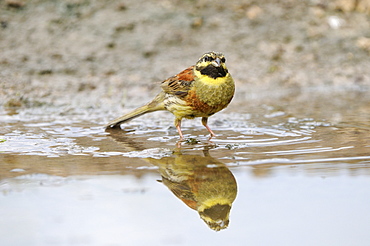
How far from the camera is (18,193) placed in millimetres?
3527

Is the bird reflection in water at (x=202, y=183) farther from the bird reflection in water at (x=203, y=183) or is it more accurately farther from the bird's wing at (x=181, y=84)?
the bird's wing at (x=181, y=84)

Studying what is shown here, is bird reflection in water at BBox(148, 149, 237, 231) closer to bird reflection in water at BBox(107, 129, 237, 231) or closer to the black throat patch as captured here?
bird reflection in water at BBox(107, 129, 237, 231)

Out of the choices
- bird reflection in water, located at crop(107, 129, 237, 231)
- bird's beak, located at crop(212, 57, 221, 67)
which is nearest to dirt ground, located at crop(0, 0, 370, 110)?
bird's beak, located at crop(212, 57, 221, 67)

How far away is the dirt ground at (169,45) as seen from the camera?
31.3 ft

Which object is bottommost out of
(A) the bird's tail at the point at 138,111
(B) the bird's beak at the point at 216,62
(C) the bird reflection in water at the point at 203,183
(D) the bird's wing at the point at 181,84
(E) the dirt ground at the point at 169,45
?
(C) the bird reflection in water at the point at 203,183

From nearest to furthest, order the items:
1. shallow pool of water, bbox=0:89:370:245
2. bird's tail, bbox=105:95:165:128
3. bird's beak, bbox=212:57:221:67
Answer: shallow pool of water, bbox=0:89:370:245
bird's beak, bbox=212:57:221:67
bird's tail, bbox=105:95:165:128

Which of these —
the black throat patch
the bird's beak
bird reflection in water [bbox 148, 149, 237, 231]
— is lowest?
bird reflection in water [bbox 148, 149, 237, 231]

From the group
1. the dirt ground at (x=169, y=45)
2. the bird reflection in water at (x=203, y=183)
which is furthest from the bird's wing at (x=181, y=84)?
the dirt ground at (x=169, y=45)

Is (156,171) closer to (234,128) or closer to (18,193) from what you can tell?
(18,193)

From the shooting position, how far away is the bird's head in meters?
6.01

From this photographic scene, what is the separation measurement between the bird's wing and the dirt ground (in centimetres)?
256

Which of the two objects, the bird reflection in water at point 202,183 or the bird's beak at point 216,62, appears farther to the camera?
the bird's beak at point 216,62

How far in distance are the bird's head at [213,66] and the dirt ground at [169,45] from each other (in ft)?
9.75

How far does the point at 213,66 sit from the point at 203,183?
2526 millimetres
